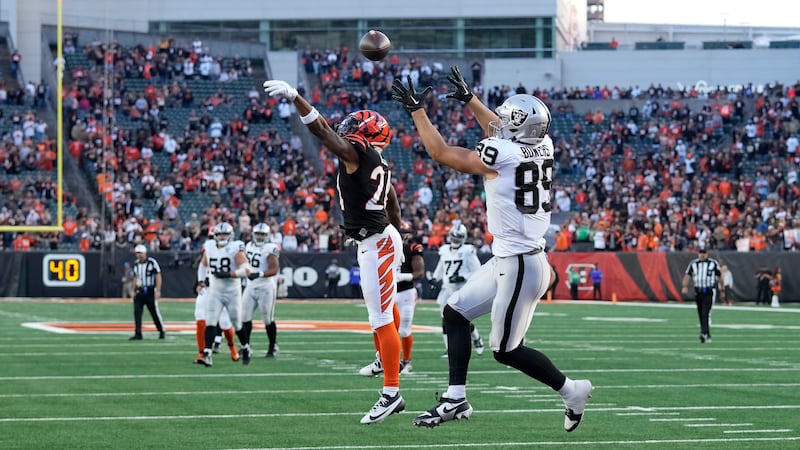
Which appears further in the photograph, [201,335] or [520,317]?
[201,335]

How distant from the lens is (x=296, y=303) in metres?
31.5

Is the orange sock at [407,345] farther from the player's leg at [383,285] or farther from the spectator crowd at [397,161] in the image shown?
the spectator crowd at [397,161]

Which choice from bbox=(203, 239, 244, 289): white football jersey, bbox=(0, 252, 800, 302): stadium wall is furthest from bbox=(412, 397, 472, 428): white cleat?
bbox=(0, 252, 800, 302): stadium wall

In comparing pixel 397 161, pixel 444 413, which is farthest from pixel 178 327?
pixel 397 161

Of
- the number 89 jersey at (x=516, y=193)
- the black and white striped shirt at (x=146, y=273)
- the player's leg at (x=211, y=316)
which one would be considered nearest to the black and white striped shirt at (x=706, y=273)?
the player's leg at (x=211, y=316)

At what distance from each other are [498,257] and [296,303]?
23.8 metres

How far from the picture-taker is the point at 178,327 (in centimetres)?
2209

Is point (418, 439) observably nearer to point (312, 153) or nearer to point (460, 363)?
point (460, 363)

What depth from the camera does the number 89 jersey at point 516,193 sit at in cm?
780

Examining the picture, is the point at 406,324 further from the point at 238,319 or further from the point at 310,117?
the point at 310,117

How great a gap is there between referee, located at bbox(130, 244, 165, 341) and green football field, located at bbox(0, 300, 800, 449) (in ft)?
1.15

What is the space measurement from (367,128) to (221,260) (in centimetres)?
673

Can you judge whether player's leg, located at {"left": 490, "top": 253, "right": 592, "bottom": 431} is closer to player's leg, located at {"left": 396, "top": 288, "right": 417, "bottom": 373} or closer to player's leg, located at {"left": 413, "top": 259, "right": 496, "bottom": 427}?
player's leg, located at {"left": 413, "top": 259, "right": 496, "bottom": 427}

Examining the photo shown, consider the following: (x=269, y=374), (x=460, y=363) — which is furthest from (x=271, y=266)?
(x=460, y=363)
